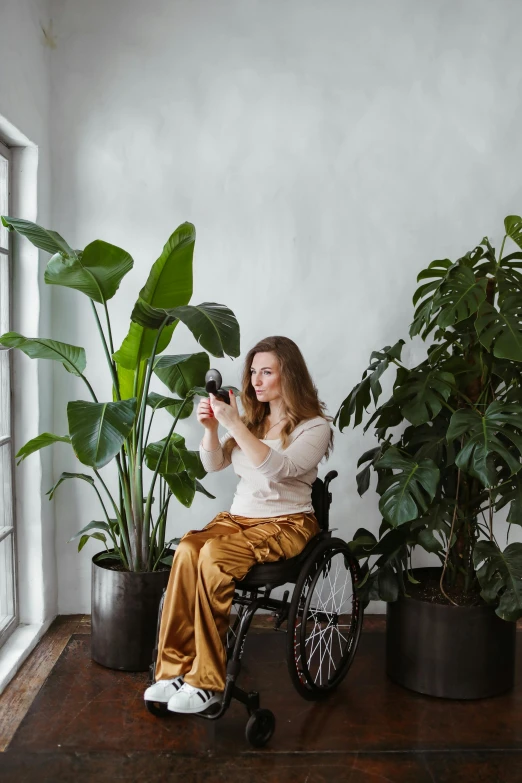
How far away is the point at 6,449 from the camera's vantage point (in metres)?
2.73

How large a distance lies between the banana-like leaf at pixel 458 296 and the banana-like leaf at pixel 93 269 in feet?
3.29

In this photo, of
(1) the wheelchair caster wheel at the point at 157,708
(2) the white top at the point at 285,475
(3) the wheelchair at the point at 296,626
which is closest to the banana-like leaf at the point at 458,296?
(2) the white top at the point at 285,475

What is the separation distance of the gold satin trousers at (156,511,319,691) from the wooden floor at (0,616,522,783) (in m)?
0.21

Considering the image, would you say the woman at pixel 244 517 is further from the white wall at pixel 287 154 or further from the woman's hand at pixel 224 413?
the white wall at pixel 287 154

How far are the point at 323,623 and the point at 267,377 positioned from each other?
120 centimetres

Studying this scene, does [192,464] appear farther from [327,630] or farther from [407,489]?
[327,630]

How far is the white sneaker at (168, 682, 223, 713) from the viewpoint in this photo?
194 centimetres

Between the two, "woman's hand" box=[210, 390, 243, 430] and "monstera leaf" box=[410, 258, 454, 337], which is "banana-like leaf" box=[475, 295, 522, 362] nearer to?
"monstera leaf" box=[410, 258, 454, 337]

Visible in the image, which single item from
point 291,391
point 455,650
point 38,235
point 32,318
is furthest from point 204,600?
point 32,318

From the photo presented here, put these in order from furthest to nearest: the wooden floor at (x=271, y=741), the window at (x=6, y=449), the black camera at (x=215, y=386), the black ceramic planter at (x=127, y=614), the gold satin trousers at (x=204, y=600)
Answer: the window at (x=6, y=449) < the black ceramic planter at (x=127, y=614) < the black camera at (x=215, y=386) < the gold satin trousers at (x=204, y=600) < the wooden floor at (x=271, y=741)

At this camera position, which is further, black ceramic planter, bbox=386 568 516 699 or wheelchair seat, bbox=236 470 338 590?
black ceramic planter, bbox=386 568 516 699

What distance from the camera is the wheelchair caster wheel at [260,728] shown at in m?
1.98

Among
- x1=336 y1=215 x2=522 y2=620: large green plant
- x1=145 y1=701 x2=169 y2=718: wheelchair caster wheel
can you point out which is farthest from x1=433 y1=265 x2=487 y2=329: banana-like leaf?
x1=145 y1=701 x2=169 y2=718: wheelchair caster wheel

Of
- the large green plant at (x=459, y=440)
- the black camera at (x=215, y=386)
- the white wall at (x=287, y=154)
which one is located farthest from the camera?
the white wall at (x=287, y=154)
